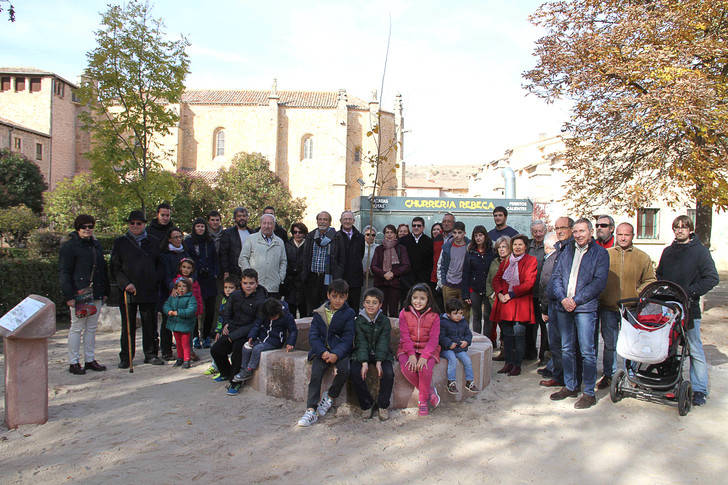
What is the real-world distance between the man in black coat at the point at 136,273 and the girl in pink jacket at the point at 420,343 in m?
3.37

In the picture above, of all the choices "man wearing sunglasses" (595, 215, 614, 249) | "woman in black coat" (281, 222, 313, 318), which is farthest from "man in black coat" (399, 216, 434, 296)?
"man wearing sunglasses" (595, 215, 614, 249)

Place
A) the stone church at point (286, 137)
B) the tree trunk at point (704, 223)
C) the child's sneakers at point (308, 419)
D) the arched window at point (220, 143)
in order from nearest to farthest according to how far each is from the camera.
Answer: the child's sneakers at point (308, 419) → the tree trunk at point (704, 223) → the stone church at point (286, 137) → the arched window at point (220, 143)

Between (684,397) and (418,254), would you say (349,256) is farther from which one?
(684,397)

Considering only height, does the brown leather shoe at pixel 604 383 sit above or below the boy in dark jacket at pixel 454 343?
below

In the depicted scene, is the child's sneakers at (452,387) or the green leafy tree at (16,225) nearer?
the child's sneakers at (452,387)

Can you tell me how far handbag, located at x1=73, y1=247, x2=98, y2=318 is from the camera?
5602 mm

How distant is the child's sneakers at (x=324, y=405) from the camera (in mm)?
4469

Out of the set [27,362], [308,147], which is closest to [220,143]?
[308,147]

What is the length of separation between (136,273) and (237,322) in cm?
160

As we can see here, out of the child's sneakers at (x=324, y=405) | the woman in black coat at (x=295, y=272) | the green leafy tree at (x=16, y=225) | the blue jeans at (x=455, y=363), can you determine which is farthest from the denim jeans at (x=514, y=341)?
the green leafy tree at (x=16, y=225)

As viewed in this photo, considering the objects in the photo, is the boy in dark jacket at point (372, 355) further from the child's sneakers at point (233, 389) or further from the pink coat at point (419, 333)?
the child's sneakers at point (233, 389)

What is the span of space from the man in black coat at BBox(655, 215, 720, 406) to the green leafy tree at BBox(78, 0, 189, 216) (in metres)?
9.38

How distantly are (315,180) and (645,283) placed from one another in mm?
43859

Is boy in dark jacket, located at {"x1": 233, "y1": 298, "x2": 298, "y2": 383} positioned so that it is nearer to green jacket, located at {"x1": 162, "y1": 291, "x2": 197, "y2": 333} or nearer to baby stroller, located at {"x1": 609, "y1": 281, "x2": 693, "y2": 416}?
green jacket, located at {"x1": 162, "y1": 291, "x2": 197, "y2": 333}
